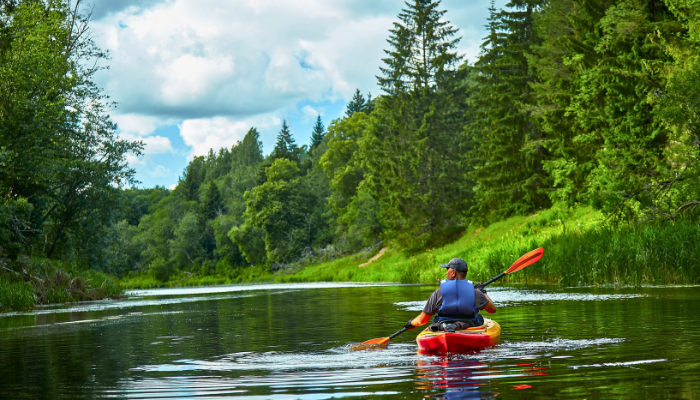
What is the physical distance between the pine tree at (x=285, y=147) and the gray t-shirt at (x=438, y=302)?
80586 mm

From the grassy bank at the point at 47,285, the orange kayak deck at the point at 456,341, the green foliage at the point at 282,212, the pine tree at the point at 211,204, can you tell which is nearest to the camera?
the orange kayak deck at the point at 456,341

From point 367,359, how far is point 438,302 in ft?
4.86

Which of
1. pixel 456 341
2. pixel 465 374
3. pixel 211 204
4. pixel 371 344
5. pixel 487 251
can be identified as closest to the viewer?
pixel 465 374

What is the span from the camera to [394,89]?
2069 inches

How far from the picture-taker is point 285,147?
94.0 meters

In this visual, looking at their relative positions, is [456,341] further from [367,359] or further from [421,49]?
[421,49]

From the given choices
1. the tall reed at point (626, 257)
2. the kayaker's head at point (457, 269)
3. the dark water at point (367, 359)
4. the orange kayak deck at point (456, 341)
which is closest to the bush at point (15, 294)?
the dark water at point (367, 359)

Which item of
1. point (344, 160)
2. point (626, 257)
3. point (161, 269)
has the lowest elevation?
point (161, 269)

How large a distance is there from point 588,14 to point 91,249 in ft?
94.4

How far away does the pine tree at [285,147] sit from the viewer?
9019cm

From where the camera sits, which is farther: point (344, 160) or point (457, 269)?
point (344, 160)

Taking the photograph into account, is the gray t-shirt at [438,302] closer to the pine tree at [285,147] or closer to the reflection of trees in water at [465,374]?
the reflection of trees in water at [465,374]

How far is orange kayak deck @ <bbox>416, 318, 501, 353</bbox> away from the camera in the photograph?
885cm

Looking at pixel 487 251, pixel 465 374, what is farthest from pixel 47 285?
pixel 465 374
